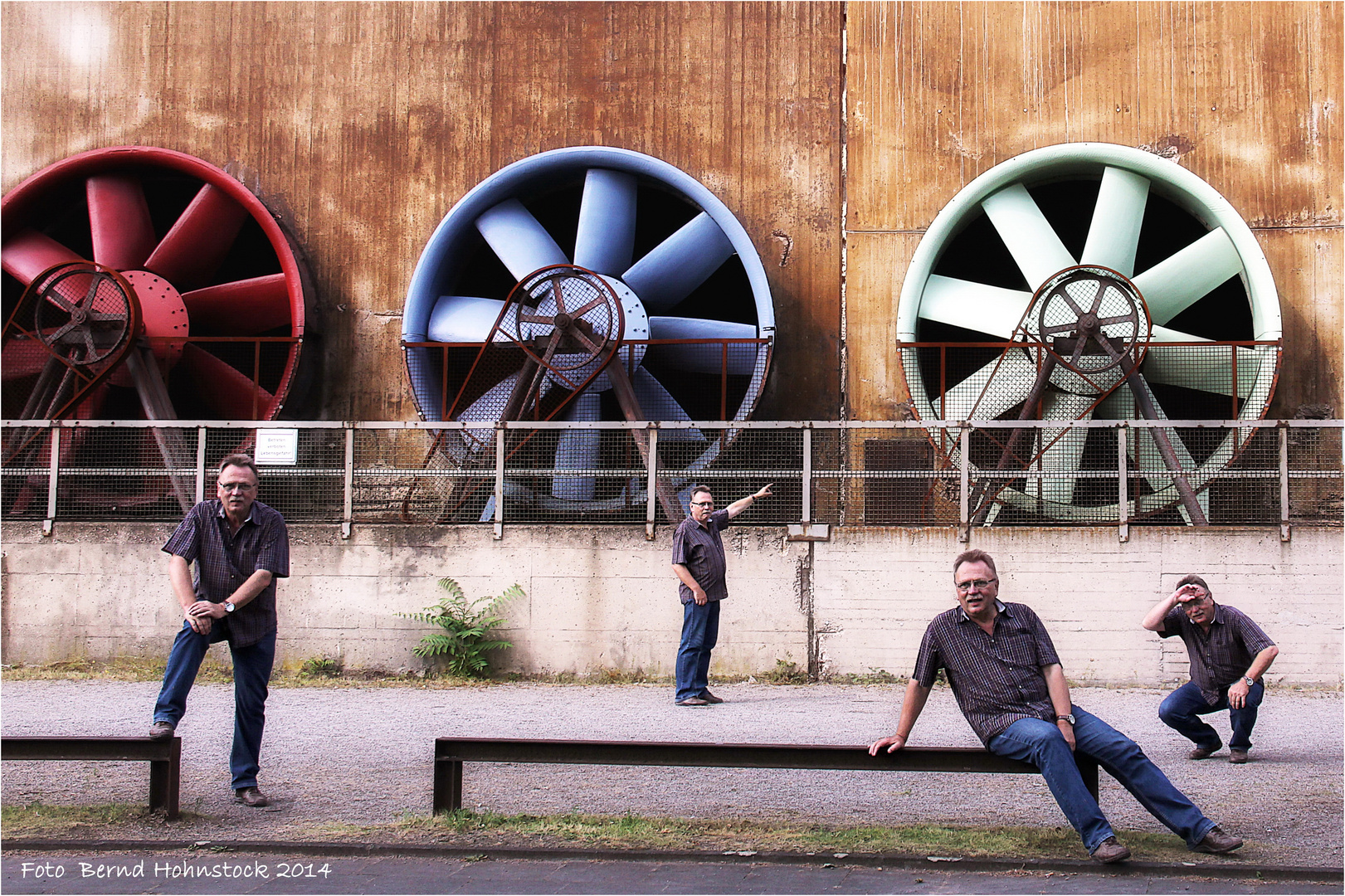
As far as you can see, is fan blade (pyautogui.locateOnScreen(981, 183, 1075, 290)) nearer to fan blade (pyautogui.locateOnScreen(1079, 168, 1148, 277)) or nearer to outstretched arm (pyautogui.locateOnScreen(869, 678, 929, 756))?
fan blade (pyautogui.locateOnScreen(1079, 168, 1148, 277))

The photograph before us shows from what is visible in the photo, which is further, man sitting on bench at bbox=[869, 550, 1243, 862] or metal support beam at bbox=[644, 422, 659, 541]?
metal support beam at bbox=[644, 422, 659, 541]

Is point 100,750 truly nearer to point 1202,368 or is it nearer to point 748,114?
point 748,114

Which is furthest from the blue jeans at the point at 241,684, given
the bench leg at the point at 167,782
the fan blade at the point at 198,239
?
the fan blade at the point at 198,239

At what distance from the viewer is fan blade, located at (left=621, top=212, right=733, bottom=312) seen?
13.2m

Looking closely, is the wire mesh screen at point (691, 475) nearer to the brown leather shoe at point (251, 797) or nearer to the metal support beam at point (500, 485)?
the metal support beam at point (500, 485)

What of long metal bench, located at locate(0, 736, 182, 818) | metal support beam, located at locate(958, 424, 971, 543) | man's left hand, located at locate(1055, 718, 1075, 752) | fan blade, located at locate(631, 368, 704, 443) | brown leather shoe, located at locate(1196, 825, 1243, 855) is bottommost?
brown leather shoe, located at locate(1196, 825, 1243, 855)

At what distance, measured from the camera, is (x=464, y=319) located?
43.9 ft

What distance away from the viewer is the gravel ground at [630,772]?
537cm

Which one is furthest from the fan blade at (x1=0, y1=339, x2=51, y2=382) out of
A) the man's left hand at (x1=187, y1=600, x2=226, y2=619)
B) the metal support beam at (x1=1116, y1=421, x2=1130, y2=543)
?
the metal support beam at (x1=1116, y1=421, x2=1130, y2=543)

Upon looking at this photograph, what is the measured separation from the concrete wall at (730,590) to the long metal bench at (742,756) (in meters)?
5.39

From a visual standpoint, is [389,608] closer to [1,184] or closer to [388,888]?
[388,888]

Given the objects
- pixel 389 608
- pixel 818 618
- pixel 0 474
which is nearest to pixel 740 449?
pixel 818 618

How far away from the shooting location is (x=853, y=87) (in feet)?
46.6

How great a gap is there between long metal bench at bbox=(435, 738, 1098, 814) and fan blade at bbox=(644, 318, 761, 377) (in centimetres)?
844
